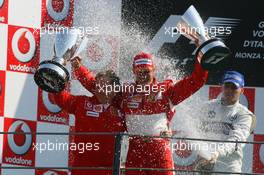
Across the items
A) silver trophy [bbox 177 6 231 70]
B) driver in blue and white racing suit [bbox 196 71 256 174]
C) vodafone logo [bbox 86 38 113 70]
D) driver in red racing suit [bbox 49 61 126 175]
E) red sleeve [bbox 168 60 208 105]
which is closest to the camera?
silver trophy [bbox 177 6 231 70]

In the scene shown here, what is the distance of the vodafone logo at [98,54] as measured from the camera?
591 centimetres

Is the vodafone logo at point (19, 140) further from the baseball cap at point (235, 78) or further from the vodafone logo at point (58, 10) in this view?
the baseball cap at point (235, 78)

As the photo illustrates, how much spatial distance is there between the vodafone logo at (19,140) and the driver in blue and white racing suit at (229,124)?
1391 millimetres

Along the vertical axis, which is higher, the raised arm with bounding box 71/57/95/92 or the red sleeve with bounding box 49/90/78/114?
the raised arm with bounding box 71/57/95/92

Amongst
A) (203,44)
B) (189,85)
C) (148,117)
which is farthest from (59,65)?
(203,44)

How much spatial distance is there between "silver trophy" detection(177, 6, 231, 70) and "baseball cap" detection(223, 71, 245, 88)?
2.14ft

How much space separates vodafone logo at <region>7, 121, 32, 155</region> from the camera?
5980 millimetres

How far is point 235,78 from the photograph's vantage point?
546cm

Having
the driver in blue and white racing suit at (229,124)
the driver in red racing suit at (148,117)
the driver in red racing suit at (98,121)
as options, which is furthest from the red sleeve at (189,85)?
the driver in blue and white racing suit at (229,124)

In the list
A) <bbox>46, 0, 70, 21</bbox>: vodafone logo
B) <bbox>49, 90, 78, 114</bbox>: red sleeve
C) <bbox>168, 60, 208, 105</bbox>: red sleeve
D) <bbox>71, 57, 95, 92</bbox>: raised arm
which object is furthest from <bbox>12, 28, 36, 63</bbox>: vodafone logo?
<bbox>168, 60, 208, 105</bbox>: red sleeve

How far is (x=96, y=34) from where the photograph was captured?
596 cm

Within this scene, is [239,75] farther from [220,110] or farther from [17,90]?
[17,90]

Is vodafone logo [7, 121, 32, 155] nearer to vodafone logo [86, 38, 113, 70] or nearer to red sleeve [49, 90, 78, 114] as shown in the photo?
vodafone logo [86, 38, 113, 70]

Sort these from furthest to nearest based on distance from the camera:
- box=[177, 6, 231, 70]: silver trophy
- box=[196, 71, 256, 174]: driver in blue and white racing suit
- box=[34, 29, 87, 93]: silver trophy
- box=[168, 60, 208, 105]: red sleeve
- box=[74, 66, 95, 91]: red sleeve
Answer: box=[196, 71, 256, 174]: driver in blue and white racing suit < box=[74, 66, 95, 91]: red sleeve < box=[34, 29, 87, 93]: silver trophy < box=[168, 60, 208, 105]: red sleeve < box=[177, 6, 231, 70]: silver trophy
